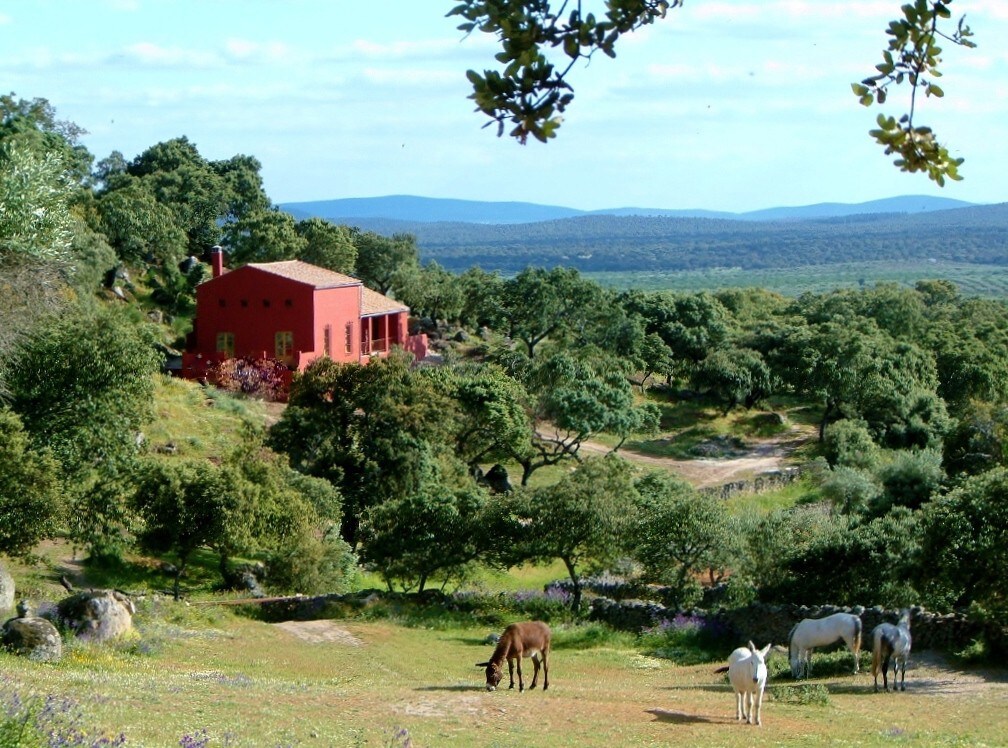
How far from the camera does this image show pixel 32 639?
729 inches

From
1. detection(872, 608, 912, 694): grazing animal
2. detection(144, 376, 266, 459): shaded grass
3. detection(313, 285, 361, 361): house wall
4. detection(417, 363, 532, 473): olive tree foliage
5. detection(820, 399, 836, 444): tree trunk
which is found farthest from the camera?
detection(820, 399, 836, 444): tree trunk

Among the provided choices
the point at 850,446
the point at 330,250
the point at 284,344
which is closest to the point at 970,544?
the point at 850,446

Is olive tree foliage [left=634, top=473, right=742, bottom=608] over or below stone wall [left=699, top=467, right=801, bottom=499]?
over

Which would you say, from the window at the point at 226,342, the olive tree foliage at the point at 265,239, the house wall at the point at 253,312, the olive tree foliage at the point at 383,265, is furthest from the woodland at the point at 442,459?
the olive tree foliage at the point at 383,265

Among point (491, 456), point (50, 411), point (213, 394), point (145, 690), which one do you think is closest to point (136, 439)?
point (50, 411)

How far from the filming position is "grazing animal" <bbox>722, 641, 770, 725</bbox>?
635 inches

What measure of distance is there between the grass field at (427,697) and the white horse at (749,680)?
0.23 metres

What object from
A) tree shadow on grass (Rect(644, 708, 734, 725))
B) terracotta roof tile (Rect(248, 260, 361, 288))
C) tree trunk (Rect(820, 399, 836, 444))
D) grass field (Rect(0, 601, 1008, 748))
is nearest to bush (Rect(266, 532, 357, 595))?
grass field (Rect(0, 601, 1008, 748))

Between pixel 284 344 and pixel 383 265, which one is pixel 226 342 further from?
pixel 383 265

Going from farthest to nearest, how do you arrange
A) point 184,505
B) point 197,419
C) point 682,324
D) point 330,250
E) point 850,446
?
1. point 682,324
2. point 330,250
3. point 850,446
4. point 197,419
5. point 184,505

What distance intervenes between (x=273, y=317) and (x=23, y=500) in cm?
2975

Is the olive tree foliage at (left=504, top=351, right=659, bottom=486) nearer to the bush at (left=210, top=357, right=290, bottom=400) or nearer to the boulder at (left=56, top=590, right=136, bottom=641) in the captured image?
the bush at (left=210, top=357, right=290, bottom=400)

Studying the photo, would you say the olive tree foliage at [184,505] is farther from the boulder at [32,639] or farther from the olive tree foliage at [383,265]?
the olive tree foliage at [383,265]

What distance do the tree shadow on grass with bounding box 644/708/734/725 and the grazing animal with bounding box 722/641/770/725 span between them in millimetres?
312
